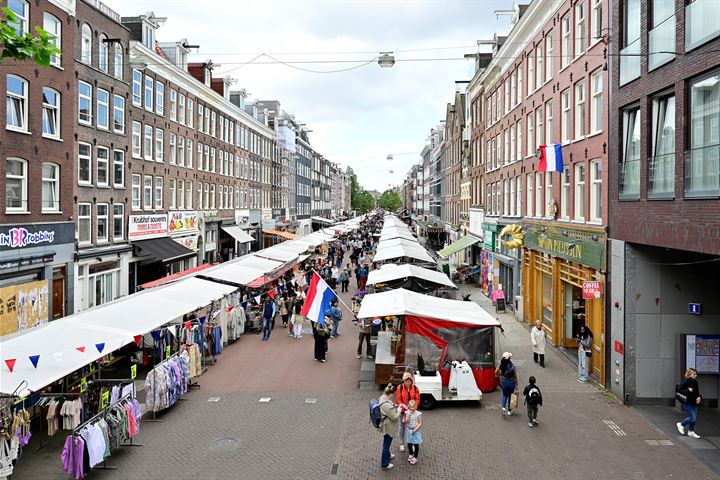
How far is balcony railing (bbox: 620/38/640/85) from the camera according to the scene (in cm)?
1411

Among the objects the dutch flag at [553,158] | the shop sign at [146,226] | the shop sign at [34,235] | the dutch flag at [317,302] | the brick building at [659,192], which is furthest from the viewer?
the shop sign at [146,226]

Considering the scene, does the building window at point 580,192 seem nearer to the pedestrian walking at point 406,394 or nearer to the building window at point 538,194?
the building window at point 538,194

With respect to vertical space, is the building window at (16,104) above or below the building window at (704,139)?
above

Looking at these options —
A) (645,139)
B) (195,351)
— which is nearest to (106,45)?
(195,351)

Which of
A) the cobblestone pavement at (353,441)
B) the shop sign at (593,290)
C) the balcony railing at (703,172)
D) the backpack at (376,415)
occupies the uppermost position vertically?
the balcony railing at (703,172)

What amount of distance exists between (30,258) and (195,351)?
10148 mm

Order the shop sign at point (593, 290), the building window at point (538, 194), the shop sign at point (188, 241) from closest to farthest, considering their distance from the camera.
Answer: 1. the shop sign at point (593, 290)
2. the building window at point (538, 194)
3. the shop sign at point (188, 241)

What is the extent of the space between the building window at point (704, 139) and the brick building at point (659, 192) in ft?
0.08

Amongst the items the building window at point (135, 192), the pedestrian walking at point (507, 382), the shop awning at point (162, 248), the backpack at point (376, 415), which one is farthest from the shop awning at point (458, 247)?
the backpack at point (376, 415)

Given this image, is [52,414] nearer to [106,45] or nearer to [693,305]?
[693,305]

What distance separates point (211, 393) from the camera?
49.9ft

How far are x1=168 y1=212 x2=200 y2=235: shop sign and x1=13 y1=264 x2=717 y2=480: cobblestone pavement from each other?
23.2m

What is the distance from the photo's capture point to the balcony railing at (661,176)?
1244cm

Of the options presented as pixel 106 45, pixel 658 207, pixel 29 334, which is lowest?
pixel 29 334
